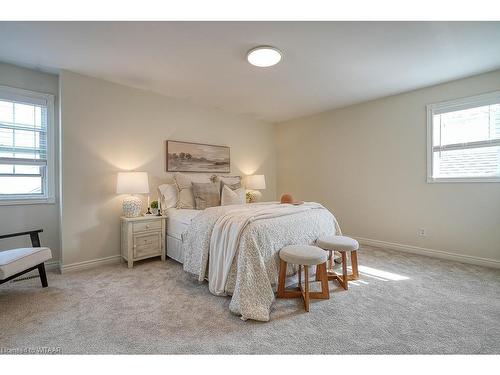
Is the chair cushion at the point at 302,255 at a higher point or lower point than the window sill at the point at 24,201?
lower

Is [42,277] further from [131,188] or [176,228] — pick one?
[176,228]

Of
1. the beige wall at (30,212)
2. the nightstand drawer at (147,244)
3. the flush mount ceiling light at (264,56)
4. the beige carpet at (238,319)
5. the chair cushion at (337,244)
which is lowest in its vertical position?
the beige carpet at (238,319)

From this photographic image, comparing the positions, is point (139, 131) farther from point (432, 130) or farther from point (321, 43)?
point (432, 130)

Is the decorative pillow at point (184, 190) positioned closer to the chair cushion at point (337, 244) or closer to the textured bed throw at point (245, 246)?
the textured bed throw at point (245, 246)

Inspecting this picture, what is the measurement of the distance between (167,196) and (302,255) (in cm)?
229

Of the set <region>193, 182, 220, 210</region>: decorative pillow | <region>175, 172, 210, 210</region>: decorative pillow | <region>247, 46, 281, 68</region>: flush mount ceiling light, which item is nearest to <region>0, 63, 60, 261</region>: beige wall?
<region>175, 172, 210, 210</region>: decorative pillow

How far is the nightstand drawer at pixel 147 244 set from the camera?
303 centimetres

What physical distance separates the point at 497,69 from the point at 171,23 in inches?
152

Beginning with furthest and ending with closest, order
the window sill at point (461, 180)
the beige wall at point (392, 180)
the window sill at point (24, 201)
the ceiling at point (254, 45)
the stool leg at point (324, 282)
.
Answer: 1. the beige wall at point (392, 180)
2. the window sill at point (461, 180)
3. the window sill at point (24, 201)
4. the stool leg at point (324, 282)
5. the ceiling at point (254, 45)

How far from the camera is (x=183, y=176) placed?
11.9 feet

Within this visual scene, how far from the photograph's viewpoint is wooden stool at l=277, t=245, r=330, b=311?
1937 mm

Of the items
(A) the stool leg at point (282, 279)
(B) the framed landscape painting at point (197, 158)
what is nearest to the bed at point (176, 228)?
(B) the framed landscape painting at point (197, 158)

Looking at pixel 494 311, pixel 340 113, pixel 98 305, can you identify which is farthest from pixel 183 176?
pixel 494 311

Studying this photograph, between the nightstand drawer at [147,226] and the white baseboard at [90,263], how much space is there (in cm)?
60
